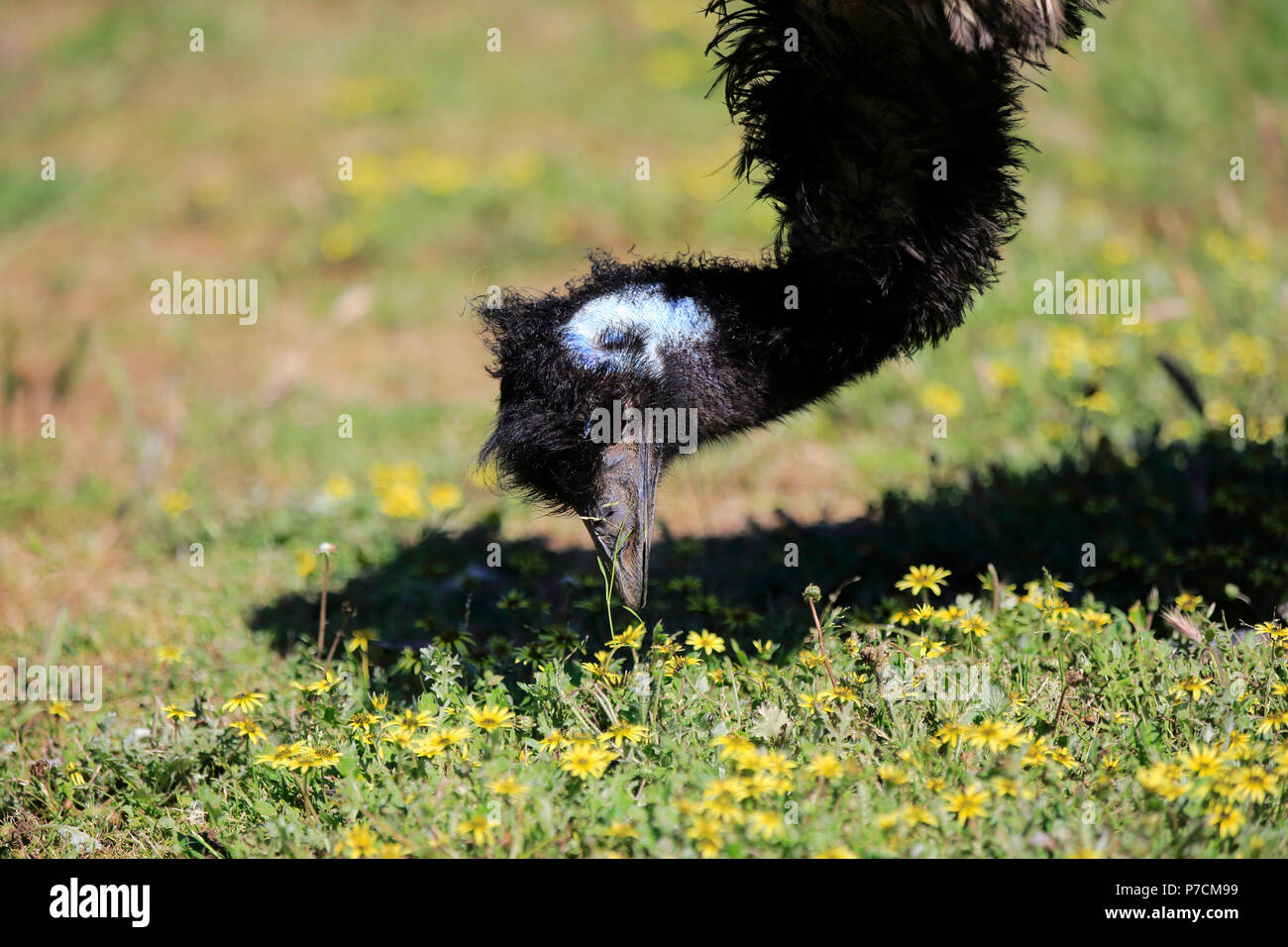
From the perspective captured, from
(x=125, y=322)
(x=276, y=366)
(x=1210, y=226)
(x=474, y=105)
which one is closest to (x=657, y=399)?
(x=276, y=366)

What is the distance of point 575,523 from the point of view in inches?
183

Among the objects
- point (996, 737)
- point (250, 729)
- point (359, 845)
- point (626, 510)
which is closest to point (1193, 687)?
point (996, 737)

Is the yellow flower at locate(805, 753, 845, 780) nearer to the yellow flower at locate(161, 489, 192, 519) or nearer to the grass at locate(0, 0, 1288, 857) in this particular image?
the grass at locate(0, 0, 1288, 857)

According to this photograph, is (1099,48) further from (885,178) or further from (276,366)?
(885,178)

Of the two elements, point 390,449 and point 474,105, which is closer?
point 390,449

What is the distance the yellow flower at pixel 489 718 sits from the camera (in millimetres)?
2609

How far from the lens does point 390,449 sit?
5281 mm

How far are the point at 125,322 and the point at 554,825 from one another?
5095mm

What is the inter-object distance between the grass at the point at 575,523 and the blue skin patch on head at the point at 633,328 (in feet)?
2.24

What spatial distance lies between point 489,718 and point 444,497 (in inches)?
77.7

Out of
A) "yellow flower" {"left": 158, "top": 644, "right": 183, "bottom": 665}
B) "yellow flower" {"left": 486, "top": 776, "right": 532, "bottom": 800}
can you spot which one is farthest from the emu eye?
"yellow flower" {"left": 158, "top": 644, "right": 183, "bottom": 665}

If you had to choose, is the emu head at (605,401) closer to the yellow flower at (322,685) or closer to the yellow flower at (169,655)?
the yellow flower at (322,685)

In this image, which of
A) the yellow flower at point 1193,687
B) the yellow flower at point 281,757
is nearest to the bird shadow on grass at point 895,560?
the yellow flower at point 1193,687
